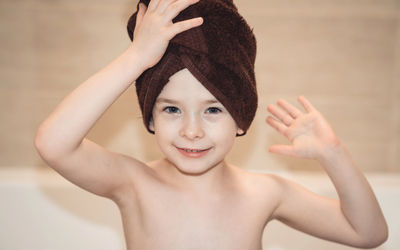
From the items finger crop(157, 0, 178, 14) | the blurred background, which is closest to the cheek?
finger crop(157, 0, 178, 14)

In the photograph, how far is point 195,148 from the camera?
29.8 inches

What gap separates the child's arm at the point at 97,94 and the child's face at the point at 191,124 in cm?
8

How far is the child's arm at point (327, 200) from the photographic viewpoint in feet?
2.73

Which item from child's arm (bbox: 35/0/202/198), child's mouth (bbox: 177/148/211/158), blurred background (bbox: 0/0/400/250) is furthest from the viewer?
blurred background (bbox: 0/0/400/250)

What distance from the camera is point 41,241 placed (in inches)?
50.1

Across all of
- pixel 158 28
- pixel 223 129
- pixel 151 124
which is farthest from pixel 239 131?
pixel 158 28

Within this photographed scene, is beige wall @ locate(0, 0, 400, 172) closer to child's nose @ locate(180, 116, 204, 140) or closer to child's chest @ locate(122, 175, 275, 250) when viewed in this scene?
child's chest @ locate(122, 175, 275, 250)

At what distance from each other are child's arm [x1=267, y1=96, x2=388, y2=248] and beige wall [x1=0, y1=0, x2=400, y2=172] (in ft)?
1.97

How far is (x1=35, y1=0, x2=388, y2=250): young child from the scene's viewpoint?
0.69 m

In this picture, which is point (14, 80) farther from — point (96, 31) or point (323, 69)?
point (323, 69)

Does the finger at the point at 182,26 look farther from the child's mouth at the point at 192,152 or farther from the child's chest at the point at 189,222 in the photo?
the child's chest at the point at 189,222

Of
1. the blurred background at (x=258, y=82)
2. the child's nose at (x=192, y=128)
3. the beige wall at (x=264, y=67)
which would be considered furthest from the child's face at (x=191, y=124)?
the beige wall at (x=264, y=67)

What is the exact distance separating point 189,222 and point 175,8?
0.44 m

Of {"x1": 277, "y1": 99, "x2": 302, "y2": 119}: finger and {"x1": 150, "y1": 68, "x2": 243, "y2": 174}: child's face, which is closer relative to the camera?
{"x1": 150, "y1": 68, "x2": 243, "y2": 174}: child's face
